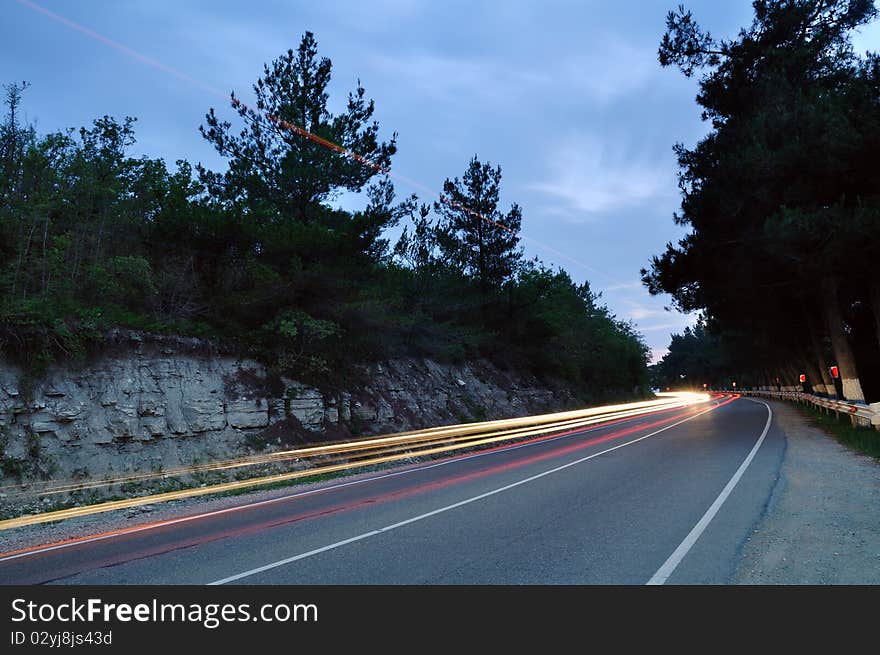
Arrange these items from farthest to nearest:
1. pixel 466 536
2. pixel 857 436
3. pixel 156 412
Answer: pixel 857 436
pixel 156 412
pixel 466 536

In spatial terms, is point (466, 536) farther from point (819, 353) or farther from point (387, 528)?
point (819, 353)

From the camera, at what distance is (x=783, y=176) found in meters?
21.3

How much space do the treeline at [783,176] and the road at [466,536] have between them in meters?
11.3

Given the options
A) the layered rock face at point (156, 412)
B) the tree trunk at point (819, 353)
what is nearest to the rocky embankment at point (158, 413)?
the layered rock face at point (156, 412)

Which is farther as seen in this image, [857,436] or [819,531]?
[857,436]

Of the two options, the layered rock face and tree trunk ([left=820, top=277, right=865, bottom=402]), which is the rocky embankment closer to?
the layered rock face

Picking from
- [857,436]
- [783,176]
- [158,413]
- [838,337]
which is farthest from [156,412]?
[838,337]

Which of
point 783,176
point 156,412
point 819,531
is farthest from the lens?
point 783,176

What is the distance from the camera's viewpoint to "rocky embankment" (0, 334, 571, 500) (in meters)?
12.9

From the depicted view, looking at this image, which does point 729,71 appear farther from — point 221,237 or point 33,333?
point 33,333

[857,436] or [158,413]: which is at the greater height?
[158,413]

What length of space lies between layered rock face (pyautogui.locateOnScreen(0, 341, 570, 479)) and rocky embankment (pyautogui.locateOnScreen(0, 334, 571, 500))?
0.03 m

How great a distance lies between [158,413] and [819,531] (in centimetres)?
1538
